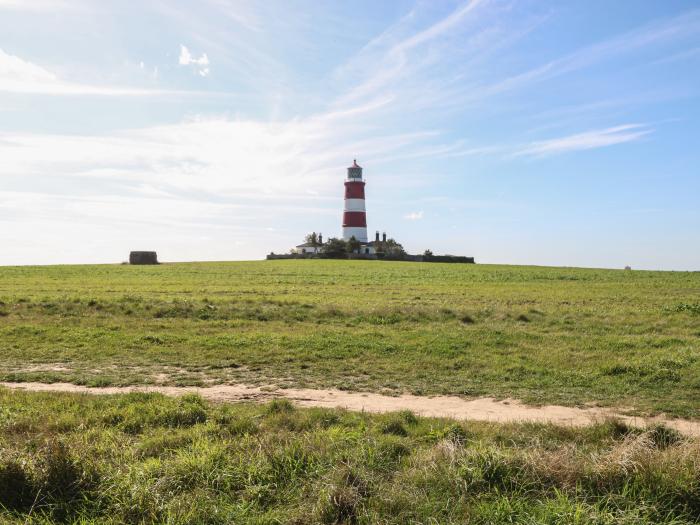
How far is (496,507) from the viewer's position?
5.89m

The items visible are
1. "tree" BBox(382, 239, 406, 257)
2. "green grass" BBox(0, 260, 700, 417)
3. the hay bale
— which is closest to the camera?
"green grass" BBox(0, 260, 700, 417)

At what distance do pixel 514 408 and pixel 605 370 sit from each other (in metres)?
4.11

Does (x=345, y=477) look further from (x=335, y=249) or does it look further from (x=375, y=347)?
(x=335, y=249)

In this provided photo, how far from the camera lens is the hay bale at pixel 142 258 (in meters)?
80.2

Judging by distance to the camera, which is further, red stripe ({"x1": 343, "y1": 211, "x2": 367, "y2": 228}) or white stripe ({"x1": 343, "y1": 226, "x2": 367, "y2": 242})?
red stripe ({"x1": 343, "y1": 211, "x2": 367, "y2": 228})

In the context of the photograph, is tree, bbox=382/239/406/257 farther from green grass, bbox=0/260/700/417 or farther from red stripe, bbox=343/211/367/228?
green grass, bbox=0/260/700/417

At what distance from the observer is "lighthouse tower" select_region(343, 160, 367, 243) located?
337 feet

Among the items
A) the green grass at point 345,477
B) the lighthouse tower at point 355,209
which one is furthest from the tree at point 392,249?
the green grass at point 345,477

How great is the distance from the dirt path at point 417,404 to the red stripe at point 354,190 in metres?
92.1

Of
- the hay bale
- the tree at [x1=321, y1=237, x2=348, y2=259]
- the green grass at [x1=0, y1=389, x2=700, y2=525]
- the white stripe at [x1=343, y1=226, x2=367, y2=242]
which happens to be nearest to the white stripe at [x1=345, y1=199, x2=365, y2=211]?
the white stripe at [x1=343, y1=226, x2=367, y2=242]

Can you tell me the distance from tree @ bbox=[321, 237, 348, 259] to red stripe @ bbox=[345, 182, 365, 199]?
879 cm

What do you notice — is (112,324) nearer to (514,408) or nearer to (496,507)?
(514,408)

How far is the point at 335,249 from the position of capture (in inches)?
3910

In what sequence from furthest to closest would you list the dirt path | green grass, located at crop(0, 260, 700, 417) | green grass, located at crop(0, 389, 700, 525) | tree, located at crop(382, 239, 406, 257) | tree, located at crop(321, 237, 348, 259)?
tree, located at crop(382, 239, 406, 257)
tree, located at crop(321, 237, 348, 259)
green grass, located at crop(0, 260, 700, 417)
the dirt path
green grass, located at crop(0, 389, 700, 525)
